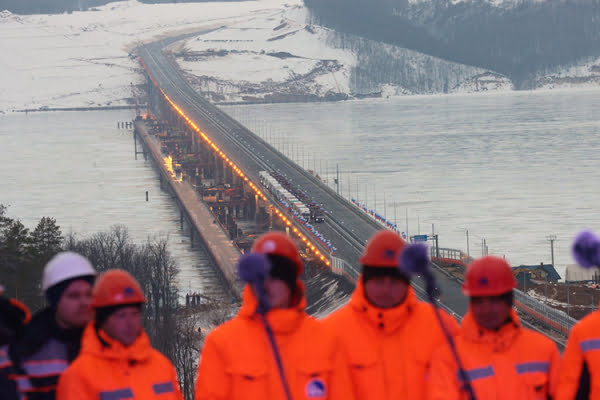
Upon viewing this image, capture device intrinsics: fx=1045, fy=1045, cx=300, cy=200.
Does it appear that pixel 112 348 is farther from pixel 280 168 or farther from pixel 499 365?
pixel 280 168

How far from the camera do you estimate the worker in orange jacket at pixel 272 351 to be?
4523mm

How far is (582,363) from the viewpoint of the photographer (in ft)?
15.2

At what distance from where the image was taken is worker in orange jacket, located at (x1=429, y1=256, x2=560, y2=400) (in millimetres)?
4605

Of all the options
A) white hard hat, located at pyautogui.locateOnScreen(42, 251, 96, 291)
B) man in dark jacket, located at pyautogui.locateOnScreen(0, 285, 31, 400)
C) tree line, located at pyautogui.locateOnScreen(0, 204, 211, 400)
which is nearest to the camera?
man in dark jacket, located at pyautogui.locateOnScreen(0, 285, 31, 400)

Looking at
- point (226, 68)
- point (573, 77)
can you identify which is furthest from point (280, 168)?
point (573, 77)

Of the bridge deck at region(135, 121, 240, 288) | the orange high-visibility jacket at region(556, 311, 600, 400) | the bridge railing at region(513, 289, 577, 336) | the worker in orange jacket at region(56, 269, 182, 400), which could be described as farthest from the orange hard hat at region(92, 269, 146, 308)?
the bridge deck at region(135, 121, 240, 288)

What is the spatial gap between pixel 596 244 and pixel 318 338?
4.20 feet

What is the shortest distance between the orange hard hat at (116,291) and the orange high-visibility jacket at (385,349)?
35.3 inches

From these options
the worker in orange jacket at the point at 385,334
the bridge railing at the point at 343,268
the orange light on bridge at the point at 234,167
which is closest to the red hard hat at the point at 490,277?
the worker in orange jacket at the point at 385,334

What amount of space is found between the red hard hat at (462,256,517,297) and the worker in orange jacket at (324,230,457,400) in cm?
26

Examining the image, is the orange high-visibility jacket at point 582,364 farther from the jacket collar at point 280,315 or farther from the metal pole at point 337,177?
the metal pole at point 337,177

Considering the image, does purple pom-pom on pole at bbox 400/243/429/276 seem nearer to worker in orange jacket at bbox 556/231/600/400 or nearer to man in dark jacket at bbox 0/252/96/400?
worker in orange jacket at bbox 556/231/600/400

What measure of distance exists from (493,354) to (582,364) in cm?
39

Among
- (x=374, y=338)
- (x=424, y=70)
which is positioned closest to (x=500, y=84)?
(x=424, y=70)
